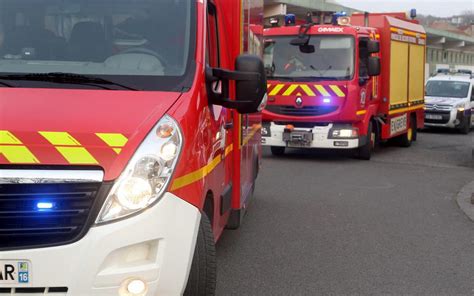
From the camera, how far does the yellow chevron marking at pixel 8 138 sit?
3027 millimetres

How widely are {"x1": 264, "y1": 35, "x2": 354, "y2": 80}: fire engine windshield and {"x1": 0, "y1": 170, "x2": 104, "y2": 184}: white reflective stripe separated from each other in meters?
9.24

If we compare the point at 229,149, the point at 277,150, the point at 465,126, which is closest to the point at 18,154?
the point at 229,149

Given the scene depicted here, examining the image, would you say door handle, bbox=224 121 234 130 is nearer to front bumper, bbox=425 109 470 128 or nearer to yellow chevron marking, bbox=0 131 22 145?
yellow chevron marking, bbox=0 131 22 145

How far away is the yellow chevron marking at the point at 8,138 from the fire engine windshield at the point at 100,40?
649 mm

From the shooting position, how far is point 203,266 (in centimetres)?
366

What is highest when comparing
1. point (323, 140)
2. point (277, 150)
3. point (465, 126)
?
point (323, 140)

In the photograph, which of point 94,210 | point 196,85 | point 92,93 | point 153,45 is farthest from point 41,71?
point 94,210

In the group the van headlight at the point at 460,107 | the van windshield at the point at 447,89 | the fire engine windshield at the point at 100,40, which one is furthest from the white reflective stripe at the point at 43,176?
the van windshield at the point at 447,89

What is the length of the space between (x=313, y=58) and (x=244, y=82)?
27.2 ft

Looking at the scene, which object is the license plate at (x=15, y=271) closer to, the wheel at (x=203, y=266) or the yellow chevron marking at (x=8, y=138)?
the yellow chevron marking at (x=8, y=138)

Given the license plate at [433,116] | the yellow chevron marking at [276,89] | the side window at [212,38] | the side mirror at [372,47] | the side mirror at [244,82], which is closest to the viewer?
the side mirror at [244,82]

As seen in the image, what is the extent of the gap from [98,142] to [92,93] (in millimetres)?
495

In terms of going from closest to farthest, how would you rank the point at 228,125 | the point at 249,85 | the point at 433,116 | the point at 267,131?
1. the point at 249,85
2. the point at 228,125
3. the point at 267,131
4. the point at 433,116

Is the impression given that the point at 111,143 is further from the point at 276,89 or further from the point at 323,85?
the point at 276,89
